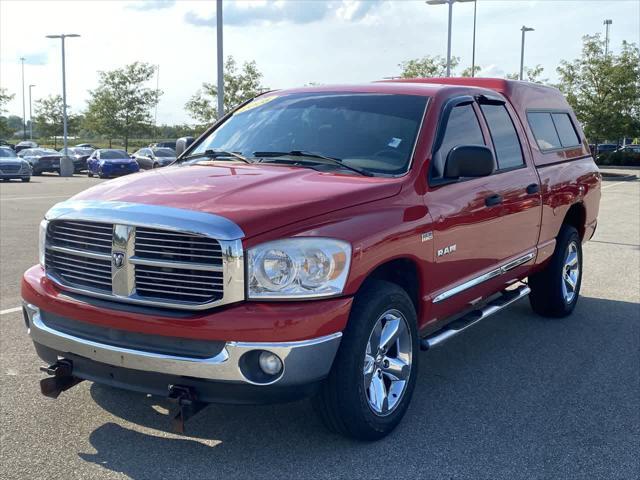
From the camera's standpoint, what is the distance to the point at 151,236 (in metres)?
3.47

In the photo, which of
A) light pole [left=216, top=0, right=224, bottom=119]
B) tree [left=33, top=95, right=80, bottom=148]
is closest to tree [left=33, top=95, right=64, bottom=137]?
tree [left=33, top=95, right=80, bottom=148]

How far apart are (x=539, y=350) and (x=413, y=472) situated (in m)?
2.48

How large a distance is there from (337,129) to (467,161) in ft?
2.82

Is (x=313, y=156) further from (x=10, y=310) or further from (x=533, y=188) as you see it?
(x=10, y=310)

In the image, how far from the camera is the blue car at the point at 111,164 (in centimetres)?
3369

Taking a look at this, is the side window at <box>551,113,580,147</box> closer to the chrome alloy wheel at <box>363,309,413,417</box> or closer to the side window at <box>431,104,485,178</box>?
the side window at <box>431,104,485,178</box>

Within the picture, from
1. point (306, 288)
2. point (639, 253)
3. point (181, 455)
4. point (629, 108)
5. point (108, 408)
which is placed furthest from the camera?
point (629, 108)

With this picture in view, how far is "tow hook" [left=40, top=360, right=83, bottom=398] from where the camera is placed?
3773mm

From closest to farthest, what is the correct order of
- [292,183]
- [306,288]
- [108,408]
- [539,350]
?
[306,288]
[292,183]
[108,408]
[539,350]

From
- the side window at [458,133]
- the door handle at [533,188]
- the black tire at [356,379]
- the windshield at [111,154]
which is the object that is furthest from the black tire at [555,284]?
the windshield at [111,154]

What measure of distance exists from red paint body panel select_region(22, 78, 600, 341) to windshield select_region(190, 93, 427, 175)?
0.12 meters

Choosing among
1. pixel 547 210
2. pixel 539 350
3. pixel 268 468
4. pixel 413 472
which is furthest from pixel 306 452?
pixel 547 210

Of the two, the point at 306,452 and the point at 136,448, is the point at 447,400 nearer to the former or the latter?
the point at 306,452

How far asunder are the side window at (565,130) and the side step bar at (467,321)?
1577 mm
